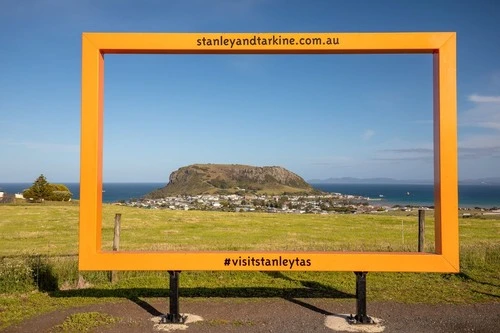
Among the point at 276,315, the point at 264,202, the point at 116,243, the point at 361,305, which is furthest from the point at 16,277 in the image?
the point at 264,202

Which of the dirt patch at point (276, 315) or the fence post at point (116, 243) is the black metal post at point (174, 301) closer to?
the dirt patch at point (276, 315)

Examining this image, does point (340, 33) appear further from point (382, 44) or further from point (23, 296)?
point (23, 296)

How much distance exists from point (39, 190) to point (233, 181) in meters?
33.3

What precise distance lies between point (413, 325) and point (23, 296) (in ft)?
22.8

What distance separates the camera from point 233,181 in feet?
90.6

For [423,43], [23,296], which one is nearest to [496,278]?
[423,43]

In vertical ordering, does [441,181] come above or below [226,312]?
above

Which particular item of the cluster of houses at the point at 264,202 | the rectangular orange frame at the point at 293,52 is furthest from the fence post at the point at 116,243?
the cluster of houses at the point at 264,202

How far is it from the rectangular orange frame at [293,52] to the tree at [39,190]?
161 feet

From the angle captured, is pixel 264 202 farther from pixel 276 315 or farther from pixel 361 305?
pixel 361 305

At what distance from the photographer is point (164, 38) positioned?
6113 mm

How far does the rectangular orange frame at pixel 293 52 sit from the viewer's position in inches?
235

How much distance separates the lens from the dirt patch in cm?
617

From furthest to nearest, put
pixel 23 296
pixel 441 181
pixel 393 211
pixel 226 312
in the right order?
1. pixel 393 211
2. pixel 23 296
3. pixel 226 312
4. pixel 441 181
